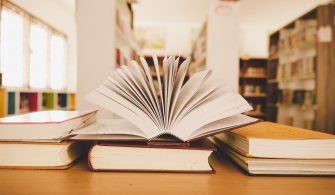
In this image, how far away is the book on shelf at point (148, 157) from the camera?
0.39m

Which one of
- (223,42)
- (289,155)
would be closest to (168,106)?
(289,155)

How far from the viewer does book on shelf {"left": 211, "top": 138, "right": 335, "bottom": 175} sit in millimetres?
390

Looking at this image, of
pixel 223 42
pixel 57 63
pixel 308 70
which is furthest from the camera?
pixel 57 63

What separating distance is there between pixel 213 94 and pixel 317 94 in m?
3.00

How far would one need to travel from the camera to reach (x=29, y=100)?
4.35 metres

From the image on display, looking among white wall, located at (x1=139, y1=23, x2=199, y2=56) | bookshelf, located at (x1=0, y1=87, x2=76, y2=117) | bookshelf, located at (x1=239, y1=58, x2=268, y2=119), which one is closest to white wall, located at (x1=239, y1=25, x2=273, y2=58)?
bookshelf, located at (x1=239, y1=58, x2=268, y2=119)

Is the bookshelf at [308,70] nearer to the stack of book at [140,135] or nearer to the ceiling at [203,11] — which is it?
the ceiling at [203,11]

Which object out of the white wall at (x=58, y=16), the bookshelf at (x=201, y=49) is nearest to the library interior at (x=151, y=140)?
the bookshelf at (x=201, y=49)

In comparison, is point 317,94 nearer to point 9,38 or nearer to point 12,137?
point 12,137

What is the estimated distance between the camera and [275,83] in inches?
177

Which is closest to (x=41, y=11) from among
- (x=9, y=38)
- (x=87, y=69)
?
(x=9, y=38)

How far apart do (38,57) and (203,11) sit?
3.69m

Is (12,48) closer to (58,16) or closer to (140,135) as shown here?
(58,16)

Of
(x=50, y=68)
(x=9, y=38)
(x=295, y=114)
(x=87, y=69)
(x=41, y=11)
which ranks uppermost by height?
(x=41, y=11)
